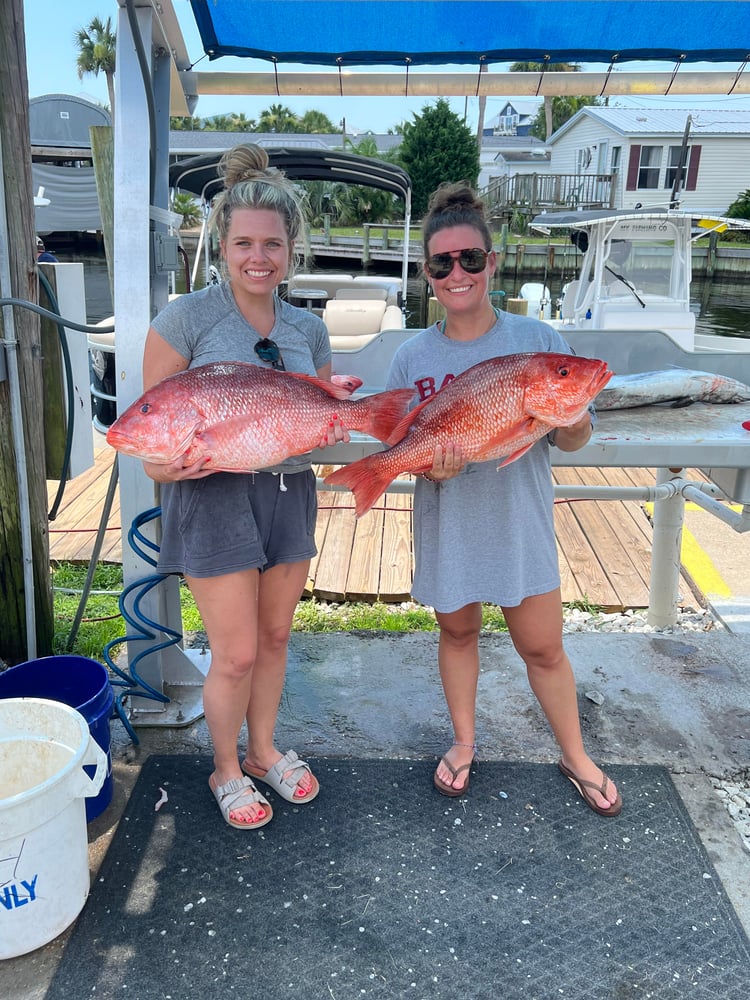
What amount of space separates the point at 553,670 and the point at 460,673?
0.33 meters

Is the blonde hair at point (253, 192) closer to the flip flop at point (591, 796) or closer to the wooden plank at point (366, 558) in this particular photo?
the flip flop at point (591, 796)

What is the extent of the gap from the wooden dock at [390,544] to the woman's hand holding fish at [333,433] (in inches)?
115

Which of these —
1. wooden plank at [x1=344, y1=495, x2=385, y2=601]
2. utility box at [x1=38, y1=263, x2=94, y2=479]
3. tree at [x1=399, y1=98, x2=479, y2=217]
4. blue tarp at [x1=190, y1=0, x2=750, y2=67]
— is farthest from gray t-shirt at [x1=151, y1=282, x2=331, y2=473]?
tree at [x1=399, y1=98, x2=479, y2=217]

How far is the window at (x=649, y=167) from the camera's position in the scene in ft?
106

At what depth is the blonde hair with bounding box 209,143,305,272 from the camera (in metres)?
2.28

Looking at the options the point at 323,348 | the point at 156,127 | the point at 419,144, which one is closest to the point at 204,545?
the point at 323,348

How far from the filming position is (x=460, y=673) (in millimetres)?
2775

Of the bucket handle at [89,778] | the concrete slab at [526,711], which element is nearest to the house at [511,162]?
the concrete slab at [526,711]

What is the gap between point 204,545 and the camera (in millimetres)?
2340

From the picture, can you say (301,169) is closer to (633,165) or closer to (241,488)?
(241,488)

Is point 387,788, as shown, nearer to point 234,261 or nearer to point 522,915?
point 522,915

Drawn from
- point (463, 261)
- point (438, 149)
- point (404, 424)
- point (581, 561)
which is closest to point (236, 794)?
point (404, 424)

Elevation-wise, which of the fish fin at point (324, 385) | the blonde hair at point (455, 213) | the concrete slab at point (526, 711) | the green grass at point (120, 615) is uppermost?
the blonde hair at point (455, 213)

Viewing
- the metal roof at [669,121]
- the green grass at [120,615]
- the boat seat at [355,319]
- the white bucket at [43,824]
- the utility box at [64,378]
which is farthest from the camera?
the metal roof at [669,121]
